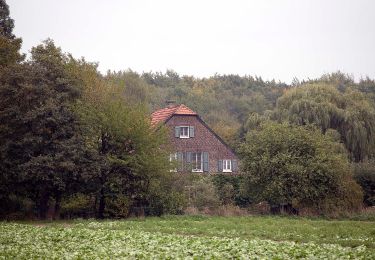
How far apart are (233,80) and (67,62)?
Result: 81.1m

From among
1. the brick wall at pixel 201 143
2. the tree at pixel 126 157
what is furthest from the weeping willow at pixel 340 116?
the tree at pixel 126 157

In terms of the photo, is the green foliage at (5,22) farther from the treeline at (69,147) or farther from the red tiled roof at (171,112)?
the red tiled roof at (171,112)

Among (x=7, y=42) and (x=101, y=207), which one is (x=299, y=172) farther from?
(x=7, y=42)

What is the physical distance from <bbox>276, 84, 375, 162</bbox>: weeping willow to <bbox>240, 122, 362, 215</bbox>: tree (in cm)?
1359

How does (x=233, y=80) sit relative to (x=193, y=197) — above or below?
above

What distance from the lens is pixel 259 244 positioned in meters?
21.4

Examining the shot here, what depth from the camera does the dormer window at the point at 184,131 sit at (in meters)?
56.8

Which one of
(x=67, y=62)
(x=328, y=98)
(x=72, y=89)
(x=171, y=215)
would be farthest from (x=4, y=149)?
(x=328, y=98)

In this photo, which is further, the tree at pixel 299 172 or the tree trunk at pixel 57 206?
the tree at pixel 299 172

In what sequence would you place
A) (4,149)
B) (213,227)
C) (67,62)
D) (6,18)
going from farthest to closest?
(6,18) → (67,62) → (4,149) → (213,227)

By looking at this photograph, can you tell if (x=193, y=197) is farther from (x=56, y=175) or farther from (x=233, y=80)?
(x=233, y=80)

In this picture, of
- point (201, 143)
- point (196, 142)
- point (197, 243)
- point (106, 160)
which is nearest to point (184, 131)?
point (196, 142)

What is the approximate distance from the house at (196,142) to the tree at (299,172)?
13914mm

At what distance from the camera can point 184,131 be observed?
57.3 meters
